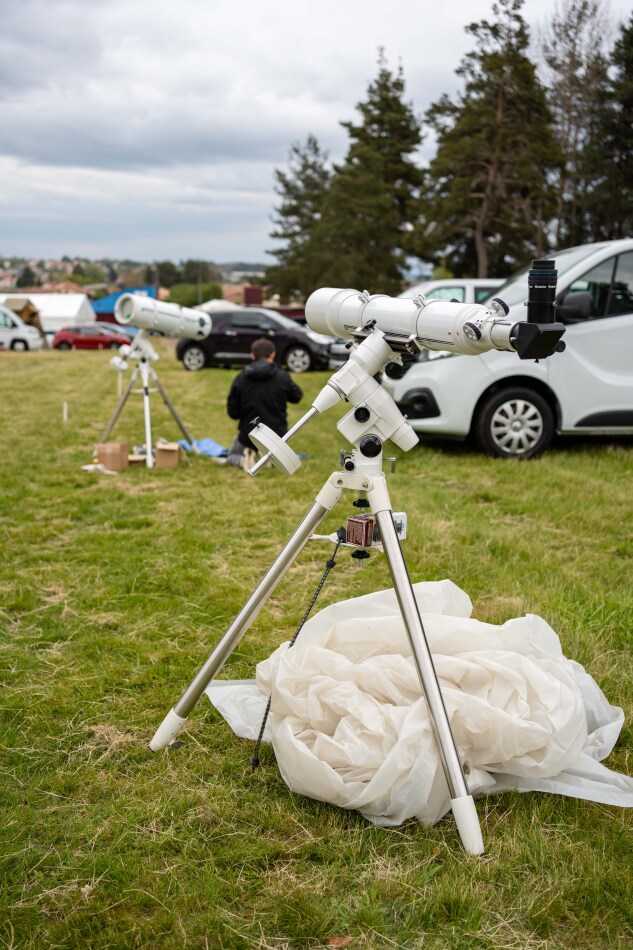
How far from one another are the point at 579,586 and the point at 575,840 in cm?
→ 233

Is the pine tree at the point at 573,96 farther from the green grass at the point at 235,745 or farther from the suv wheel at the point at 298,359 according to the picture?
the green grass at the point at 235,745

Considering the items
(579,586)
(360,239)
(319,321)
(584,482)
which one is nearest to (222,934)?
(319,321)

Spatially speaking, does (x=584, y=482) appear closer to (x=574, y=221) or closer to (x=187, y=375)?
(x=187, y=375)

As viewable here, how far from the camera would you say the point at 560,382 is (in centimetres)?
807

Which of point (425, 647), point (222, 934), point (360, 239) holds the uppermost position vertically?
point (360, 239)

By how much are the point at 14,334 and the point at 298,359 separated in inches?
597

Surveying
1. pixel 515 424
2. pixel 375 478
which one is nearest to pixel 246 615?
pixel 375 478

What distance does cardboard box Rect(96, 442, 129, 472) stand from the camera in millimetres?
8656

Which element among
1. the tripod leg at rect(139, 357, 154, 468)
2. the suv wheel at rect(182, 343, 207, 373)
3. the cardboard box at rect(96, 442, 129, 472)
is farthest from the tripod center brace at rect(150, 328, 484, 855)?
the suv wheel at rect(182, 343, 207, 373)

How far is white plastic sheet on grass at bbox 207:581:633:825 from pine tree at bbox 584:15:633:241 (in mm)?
29869

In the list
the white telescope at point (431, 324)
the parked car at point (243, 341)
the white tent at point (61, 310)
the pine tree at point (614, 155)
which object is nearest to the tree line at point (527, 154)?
the pine tree at point (614, 155)

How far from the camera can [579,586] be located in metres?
4.88

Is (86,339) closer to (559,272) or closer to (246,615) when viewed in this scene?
(559,272)

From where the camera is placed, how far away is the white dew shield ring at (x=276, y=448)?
269 centimetres
